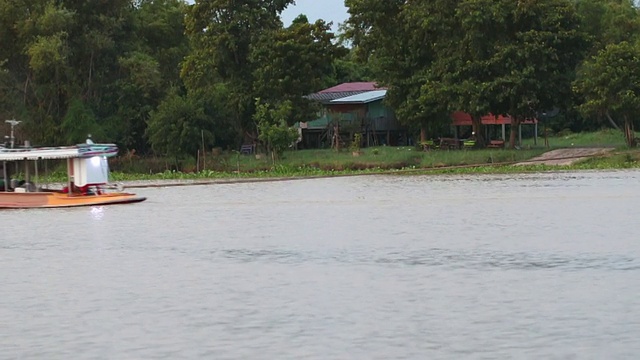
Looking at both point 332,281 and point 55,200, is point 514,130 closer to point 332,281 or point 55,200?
point 55,200

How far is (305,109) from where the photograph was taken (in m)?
51.7

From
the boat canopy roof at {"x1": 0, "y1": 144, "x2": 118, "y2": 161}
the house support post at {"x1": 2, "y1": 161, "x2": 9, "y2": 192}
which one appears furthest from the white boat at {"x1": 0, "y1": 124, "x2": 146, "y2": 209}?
the house support post at {"x1": 2, "y1": 161, "x2": 9, "y2": 192}

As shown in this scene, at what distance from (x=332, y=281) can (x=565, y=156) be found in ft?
99.1

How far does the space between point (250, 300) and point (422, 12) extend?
34.1 metres

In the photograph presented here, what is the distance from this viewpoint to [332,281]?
53.9 ft

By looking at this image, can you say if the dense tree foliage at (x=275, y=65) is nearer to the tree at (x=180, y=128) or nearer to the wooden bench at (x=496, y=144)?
the tree at (x=180, y=128)

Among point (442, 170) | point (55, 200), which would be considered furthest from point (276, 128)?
point (55, 200)

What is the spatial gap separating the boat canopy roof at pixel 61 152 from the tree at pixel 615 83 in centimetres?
2049

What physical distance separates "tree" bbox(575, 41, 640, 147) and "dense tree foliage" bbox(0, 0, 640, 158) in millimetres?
67

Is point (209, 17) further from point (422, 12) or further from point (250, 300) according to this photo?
point (250, 300)

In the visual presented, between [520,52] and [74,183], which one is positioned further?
[520,52]

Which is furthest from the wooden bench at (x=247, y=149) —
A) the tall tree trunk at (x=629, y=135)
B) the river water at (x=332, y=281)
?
the river water at (x=332, y=281)

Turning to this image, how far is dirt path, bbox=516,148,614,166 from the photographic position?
44438 millimetres

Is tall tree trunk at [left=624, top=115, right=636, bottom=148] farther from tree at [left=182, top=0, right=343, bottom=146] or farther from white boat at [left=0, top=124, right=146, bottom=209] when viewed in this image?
white boat at [left=0, top=124, right=146, bottom=209]
